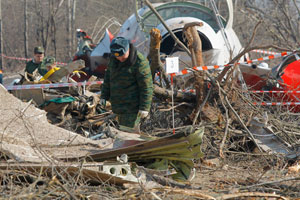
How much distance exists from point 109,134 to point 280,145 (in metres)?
2.48

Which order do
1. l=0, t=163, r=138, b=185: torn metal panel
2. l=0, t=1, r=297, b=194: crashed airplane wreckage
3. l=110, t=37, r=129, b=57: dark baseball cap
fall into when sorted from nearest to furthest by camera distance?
l=0, t=163, r=138, b=185: torn metal panel → l=0, t=1, r=297, b=194: crashed airplane wreckage → l=110, t=37, r=129, b=57: dark baseball cap

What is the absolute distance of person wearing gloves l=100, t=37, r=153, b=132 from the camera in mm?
5652

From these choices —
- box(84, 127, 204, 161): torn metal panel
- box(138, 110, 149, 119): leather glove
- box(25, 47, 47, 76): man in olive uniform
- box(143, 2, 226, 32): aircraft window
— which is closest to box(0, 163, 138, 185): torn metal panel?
box(84, 127, 204, 161): torn metal panel

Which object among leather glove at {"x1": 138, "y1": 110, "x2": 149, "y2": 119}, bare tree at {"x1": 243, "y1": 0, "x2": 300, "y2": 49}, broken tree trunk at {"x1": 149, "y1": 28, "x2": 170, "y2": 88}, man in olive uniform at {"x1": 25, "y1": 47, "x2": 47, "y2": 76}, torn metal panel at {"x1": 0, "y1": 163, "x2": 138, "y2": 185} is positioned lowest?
torn metal panel at {"x1": 0, "y1": 163, "x2": 138, "y2": 185}

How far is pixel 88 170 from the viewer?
3961 millimetres

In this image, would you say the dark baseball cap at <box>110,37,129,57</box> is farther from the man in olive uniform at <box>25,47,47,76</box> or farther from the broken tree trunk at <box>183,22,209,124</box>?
the man in olive uniform at <box>25,47,47,76</box>

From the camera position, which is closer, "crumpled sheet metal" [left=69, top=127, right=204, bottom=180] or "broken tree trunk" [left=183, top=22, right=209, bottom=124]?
"crumpled sheet metal" [left=69, top=127, right=204, bottom=180]

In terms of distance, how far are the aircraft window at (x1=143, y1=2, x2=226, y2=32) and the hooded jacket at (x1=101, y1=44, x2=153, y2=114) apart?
648cm

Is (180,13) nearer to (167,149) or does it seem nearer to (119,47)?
(119,47)

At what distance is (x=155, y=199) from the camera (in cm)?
365

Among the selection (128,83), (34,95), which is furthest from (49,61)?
(128,83)

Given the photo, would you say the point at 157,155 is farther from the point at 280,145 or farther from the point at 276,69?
the point at 276,69

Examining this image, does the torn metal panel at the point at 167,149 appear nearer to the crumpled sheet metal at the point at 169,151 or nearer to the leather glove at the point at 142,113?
the crumpled sheet metal at the point at 169,151

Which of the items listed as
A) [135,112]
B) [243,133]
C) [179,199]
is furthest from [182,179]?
[243,133]
